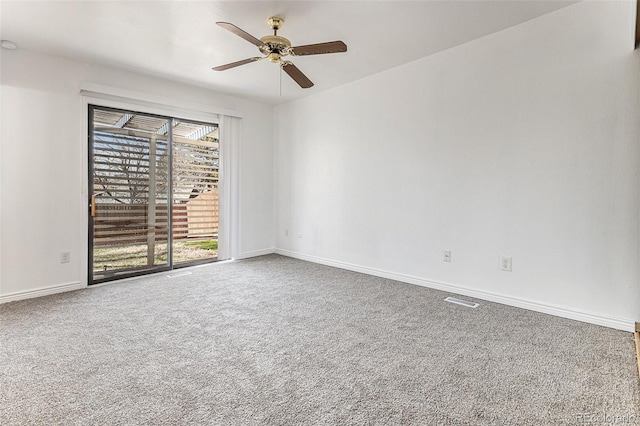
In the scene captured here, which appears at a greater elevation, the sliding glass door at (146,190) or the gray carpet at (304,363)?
the sliding glass door at (146,190)

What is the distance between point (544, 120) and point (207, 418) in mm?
3255

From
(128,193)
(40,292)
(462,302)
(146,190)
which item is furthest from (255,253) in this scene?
(462,302)

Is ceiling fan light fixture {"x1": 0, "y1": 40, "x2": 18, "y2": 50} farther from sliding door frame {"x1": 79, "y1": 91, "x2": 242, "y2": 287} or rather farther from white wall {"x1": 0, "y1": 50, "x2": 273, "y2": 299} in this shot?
sliding door frame {"x1": 79, "y1": 91, "x2": 242, "y2": 287}

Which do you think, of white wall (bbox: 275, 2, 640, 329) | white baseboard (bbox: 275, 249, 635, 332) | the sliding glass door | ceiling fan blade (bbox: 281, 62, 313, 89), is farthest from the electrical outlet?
the sliding glass door

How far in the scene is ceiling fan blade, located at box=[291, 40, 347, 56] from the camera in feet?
7.77

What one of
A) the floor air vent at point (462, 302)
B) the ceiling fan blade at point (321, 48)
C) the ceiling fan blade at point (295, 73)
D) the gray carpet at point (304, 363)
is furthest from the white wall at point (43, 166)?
the floor air vent at point (462, 302)

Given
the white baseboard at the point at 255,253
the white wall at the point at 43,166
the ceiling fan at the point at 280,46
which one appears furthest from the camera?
the white baseboard at the point at 255,253

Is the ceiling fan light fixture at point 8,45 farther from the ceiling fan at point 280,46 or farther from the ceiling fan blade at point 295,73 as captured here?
the ceiling fan blade at point 295,73

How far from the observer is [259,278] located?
3.97m

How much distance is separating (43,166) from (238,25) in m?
2.51

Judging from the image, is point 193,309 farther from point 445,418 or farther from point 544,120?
point 544,120

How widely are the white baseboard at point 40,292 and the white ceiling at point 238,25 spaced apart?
2.44m

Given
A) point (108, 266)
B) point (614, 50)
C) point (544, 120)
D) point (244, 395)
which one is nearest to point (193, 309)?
point (244, 395)

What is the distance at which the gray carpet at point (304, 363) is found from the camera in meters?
1.54
